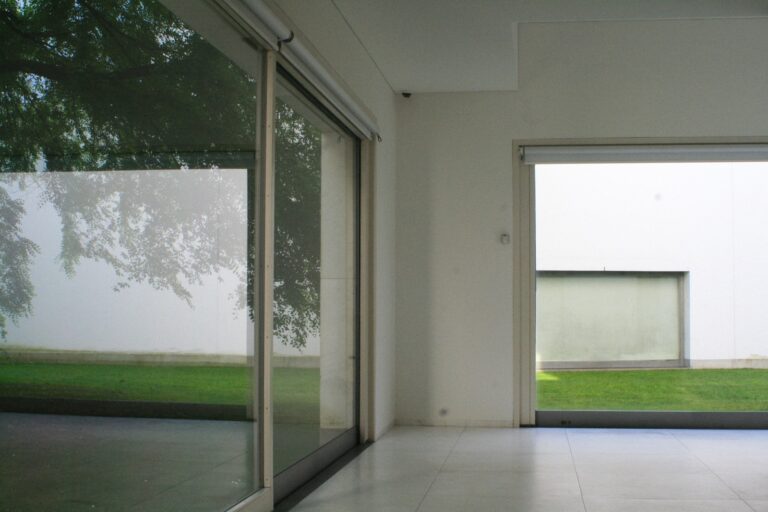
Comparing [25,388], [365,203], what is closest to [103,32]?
[25,388]

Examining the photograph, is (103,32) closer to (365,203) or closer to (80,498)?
(80,498)

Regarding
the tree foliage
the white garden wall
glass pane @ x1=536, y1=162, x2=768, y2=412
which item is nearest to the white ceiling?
the white garden wall

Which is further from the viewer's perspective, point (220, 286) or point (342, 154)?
point (342, 154)

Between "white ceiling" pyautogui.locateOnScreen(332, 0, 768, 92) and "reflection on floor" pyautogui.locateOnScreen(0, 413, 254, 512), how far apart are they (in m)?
2.71

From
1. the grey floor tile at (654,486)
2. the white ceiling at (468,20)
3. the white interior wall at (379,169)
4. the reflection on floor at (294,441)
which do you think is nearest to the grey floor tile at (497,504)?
the grey floor tile at (654,486)

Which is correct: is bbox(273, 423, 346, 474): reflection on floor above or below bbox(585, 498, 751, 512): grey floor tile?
above

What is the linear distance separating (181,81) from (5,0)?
3.57ft

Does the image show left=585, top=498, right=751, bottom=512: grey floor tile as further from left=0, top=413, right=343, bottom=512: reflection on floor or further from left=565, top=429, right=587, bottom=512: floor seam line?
left=0, top=413, right=343, bottom=512: reflection on floor

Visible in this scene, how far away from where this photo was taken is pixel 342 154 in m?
6.03

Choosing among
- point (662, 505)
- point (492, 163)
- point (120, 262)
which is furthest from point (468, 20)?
point (120, 262)

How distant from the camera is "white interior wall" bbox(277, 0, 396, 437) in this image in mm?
5234

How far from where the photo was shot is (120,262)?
2768 millimetres

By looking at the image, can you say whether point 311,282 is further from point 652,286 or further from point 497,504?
point 652,286

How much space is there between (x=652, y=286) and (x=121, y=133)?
5.74m
